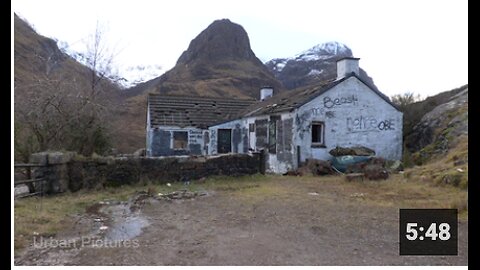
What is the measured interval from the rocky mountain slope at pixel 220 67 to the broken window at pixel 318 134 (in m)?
36.1

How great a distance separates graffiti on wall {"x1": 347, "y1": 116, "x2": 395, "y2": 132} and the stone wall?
5611mm

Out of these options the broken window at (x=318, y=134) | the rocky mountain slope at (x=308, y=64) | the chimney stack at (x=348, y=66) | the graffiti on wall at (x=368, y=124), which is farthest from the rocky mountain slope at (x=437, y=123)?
the rocky mountain slope at (x=308, y=64)

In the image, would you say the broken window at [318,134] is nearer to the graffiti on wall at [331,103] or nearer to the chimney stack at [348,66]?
the graffiti on wall at [331,103]

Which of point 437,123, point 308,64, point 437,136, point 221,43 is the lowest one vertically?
point 437,136

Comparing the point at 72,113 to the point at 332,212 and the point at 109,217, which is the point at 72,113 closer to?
the point at 109,217

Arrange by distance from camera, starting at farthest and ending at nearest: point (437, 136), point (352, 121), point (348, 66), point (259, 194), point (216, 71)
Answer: point (216, 71), point (437, 136), point (348, 66), point (352, 121), point (259, 194)

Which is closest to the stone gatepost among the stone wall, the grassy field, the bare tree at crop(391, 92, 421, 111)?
the stone wall

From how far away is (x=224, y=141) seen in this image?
20.3 metres

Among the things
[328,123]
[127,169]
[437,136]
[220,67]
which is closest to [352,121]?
[328,123]

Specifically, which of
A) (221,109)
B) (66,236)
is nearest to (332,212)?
(66,236)

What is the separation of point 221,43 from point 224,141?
44.1 m

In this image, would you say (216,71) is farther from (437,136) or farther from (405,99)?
(437,136)

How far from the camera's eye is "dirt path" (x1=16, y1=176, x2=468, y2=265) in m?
4.46

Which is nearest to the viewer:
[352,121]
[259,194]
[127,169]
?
[259,194]
